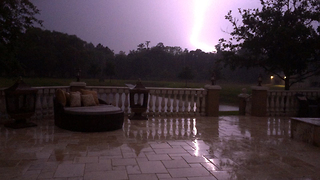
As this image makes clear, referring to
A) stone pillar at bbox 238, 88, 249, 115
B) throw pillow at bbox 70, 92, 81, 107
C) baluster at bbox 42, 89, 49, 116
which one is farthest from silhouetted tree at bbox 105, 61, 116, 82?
stone pillar at bbox 238, 88, 249, 115

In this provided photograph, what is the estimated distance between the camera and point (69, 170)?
129 inches

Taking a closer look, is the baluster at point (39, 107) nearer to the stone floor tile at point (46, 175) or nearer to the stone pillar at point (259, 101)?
the stone floor tile at point (46, 175)

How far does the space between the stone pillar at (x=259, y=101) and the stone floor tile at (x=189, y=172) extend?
6159mm

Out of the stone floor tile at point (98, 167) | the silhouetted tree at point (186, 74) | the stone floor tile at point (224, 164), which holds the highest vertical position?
the silhouetted tree at point (186, 74)

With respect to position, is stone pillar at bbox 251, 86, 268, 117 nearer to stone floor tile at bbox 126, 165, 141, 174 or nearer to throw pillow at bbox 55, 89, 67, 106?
throw pillow at bbox 55, 89, 67, 106

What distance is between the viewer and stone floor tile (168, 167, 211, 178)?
3.25 m

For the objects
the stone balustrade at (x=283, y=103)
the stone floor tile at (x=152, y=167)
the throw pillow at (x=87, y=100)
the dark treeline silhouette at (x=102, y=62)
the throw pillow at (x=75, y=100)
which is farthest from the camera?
the dark treeline silhouette at (x=102, y=62)

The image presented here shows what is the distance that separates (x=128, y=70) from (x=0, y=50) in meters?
6.25

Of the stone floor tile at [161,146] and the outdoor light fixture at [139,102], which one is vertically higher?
the outdoor light fixture at [139,102]

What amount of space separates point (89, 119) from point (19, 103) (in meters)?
1.88

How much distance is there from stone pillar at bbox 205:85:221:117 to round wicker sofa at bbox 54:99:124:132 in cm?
368

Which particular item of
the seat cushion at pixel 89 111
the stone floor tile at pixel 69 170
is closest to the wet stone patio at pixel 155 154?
the stone floor tile at pixel 69 170

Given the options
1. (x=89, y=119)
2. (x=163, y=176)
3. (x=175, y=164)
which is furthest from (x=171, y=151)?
(x=89, y=119)

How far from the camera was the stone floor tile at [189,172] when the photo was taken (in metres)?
3.25
